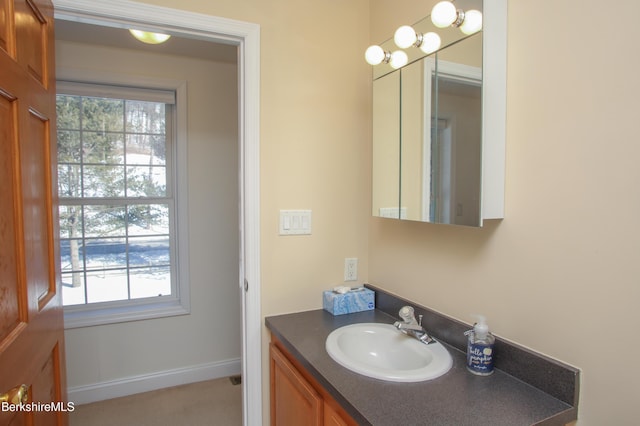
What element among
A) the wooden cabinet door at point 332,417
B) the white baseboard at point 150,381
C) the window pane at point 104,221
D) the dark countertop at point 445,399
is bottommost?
the white baseboard at point 150,381

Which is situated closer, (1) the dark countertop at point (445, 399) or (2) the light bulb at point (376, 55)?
(1) the dark countertop at point (445, 399)

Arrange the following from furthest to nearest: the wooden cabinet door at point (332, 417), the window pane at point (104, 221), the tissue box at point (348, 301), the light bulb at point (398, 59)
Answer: the window pane at point (104, 221) < the tissue box at point (348, 301) < the light bulb at point (398, 59) < the wooden cabinet door at point (332, 417)

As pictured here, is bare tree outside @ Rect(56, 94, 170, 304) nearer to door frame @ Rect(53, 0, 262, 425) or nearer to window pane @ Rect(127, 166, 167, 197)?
window pane @ Rect(127, 166, 167, 197)

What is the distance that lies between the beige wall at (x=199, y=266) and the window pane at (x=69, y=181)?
2.33ft

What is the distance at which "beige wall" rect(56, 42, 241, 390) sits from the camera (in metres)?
2.53

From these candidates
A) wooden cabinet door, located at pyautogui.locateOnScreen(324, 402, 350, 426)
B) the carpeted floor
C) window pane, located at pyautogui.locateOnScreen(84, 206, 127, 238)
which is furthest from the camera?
window pane, located at pyautogui.locateOnScreen(84, 206, 127, 238)

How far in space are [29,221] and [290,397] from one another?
1059mm

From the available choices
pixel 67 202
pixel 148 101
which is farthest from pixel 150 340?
pixel 148 101

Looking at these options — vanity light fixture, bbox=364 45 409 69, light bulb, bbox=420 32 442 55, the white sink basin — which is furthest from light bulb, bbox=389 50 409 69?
the white sink basin

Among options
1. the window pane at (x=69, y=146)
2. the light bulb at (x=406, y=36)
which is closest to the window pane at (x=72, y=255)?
the window pane at (x=69, y=146)

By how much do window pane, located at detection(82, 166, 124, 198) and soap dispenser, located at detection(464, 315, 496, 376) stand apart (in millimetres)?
2475

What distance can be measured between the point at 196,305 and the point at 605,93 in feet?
8.75

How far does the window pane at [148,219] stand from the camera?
2.71m

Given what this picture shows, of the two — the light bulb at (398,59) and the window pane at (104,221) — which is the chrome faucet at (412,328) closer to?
the light bulb at (398,59)
